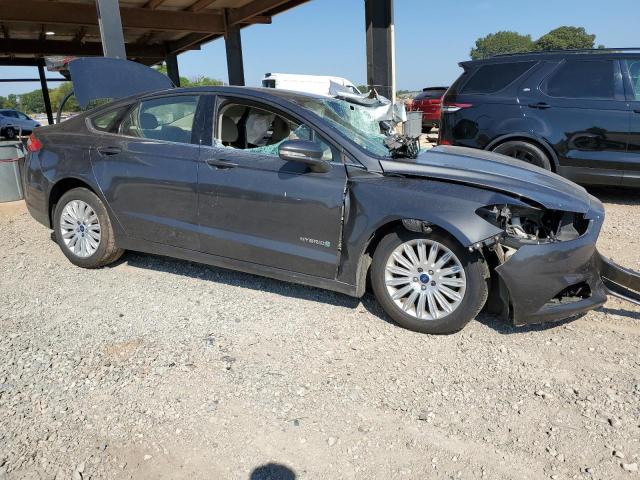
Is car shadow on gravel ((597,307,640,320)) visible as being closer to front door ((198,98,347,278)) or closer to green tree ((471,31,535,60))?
front door ((198,98,347,278))

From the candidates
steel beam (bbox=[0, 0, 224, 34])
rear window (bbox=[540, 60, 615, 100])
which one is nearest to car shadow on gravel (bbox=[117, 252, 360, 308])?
rear window (bbox=[540, 60, 615, 100])

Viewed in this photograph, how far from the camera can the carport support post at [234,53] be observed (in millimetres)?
14414

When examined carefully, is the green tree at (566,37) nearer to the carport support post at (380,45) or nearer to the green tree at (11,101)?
the green tree at (11,101)

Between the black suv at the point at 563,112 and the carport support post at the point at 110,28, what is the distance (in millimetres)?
5118

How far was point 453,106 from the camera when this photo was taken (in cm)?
687

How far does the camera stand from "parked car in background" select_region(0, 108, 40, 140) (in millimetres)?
22875

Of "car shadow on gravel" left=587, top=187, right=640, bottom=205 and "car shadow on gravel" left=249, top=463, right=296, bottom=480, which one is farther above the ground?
"car shadow on gravel" left=587, top=187, right=640, bottom=205

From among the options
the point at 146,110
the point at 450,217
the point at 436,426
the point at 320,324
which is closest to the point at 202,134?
the point at 146,110

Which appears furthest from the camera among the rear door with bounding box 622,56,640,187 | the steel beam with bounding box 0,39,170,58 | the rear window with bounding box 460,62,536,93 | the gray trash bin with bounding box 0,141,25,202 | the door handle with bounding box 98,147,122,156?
the steel beam with bounding box 0,39,170,58

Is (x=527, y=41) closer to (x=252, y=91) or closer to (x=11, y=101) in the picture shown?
(x=11, y=101)

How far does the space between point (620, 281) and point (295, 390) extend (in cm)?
227

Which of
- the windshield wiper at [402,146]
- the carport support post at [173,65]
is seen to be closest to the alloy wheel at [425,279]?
the windshield wiper at [402,146]

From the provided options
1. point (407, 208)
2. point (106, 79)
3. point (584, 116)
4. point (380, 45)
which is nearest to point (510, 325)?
point (407, 208)


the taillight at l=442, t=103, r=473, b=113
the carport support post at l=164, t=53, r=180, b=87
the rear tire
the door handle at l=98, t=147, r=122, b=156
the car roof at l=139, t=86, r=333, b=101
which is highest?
the carport support post at l=164, t=53, r=180, b=87
